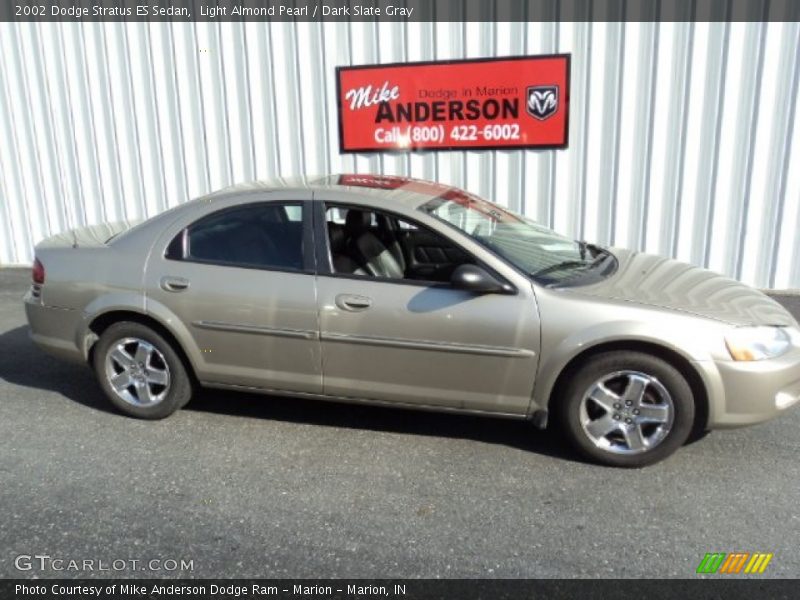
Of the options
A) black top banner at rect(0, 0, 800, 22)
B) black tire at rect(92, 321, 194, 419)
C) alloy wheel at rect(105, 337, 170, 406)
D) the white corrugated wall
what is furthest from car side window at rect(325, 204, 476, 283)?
black top banner at rect(0, 0, 800, 22)

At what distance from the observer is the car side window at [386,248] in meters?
3.65

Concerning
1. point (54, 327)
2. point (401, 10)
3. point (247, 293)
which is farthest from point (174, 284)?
point (401, 10)

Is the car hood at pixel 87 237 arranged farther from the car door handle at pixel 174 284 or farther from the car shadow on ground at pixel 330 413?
the car shadow on ground at pixel 330 413

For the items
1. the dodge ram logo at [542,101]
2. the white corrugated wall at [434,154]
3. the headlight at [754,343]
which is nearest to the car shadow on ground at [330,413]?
the headlight at [754,343]

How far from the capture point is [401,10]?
6.68m

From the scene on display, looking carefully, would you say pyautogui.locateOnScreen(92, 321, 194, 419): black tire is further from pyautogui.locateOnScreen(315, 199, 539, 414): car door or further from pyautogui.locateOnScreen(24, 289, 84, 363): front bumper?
pyautogui.locateOnScreen(315, 199, 539, 414): car door

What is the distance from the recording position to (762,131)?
6.28 meters

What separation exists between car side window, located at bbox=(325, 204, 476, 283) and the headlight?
141cm

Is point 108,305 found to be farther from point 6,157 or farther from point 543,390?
point 6,157

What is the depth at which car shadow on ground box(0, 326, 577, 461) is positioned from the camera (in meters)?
3.84

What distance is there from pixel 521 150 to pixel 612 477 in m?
4.26

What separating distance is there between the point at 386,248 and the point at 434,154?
335cm

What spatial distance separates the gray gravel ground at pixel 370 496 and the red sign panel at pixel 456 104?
372 cm

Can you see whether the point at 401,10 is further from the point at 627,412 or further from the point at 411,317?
the point at 627,412
